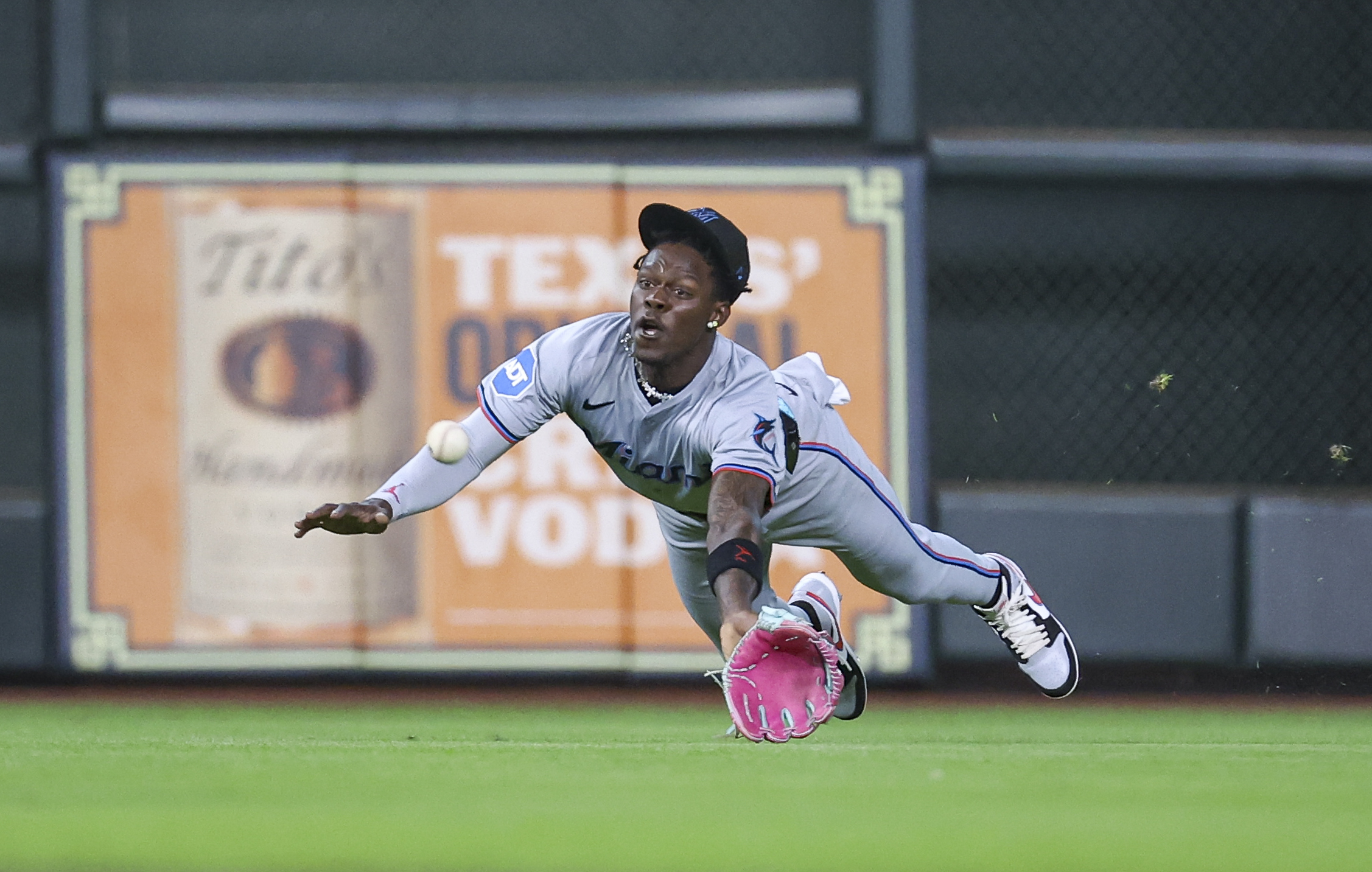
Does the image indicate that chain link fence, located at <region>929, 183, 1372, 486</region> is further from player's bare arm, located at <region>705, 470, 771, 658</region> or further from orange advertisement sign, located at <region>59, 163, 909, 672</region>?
player's bare arm, located at <region>705, 470, 771, 658</region>

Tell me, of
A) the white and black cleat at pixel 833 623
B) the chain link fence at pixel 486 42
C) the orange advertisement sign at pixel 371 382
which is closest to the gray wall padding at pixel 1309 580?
the orange advertisement sign at pixel 371 382

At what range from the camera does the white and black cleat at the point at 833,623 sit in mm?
5477

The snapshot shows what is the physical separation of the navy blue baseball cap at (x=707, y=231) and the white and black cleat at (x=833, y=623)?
1.16 meters

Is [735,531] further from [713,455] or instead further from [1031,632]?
[1031,632]

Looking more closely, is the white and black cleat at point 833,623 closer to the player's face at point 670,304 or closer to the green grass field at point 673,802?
the green grass field at point 673,802

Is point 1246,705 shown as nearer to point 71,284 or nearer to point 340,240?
point 340,240

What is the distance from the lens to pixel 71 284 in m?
8.41

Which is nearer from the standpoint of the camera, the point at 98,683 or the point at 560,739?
the point at 560,739

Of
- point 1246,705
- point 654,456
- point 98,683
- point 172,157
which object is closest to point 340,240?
point 172,157

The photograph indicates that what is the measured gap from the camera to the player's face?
4.70 m

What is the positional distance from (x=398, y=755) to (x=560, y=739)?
1162 mm

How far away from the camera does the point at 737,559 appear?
14.0 feet

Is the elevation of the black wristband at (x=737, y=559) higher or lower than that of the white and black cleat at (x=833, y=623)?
higher

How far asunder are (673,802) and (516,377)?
1.40 meters
